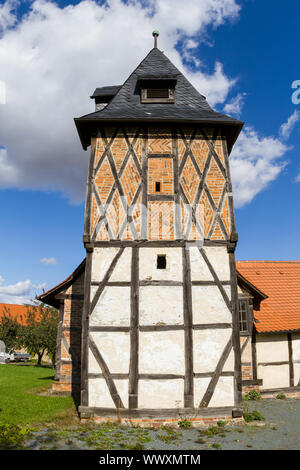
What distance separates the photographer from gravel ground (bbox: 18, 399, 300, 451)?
6.27 meters

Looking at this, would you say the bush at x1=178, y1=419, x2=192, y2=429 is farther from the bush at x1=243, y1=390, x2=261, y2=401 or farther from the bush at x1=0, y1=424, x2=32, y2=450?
the bush at x1=243, y1=390, x2=261, y2=401

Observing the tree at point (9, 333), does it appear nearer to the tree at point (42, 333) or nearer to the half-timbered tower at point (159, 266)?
the tree at point (42, 333)

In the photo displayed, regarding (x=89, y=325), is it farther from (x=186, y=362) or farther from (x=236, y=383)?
(x=236, y=383)

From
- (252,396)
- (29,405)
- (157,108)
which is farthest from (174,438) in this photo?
(157,108)

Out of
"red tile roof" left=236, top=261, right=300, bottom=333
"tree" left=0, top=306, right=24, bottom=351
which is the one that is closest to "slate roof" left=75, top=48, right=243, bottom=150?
"red tile roof" left=236, top=261, right=300, bottom=333

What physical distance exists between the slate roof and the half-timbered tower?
0.06 m

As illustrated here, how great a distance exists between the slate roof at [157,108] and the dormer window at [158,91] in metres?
0.16

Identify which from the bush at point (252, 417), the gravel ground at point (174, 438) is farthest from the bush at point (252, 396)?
the gravel ground at point (174, 438)

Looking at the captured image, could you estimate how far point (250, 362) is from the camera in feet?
37.5

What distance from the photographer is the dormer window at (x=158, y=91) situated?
34.0 ft

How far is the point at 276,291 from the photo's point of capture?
13.9 metres

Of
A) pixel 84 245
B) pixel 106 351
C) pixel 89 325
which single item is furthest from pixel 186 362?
pixel 84 245
